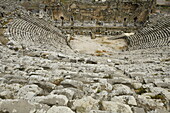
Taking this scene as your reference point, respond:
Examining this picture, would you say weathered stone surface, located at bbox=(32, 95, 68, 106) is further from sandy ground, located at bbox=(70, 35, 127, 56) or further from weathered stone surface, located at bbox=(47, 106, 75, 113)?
sandy ground, located at bbox=(70, 35, 127, 56)

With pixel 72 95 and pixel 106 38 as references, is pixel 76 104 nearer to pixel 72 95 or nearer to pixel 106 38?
pixel 72 95

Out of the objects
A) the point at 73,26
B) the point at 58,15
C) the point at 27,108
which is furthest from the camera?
the point at 58,15

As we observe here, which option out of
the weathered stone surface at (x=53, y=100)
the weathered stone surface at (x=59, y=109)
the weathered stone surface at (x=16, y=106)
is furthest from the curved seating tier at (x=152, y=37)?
the weathered stone surface at (x=16, y=106)

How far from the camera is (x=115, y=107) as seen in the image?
2.28m

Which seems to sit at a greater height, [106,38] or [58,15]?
[58,15]

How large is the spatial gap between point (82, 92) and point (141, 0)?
3351 cm

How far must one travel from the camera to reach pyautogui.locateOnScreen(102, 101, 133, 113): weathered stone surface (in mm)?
2204

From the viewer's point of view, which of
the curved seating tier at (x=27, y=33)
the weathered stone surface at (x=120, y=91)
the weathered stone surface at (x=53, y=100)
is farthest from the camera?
the curved seating tier at (x=27, y=33)

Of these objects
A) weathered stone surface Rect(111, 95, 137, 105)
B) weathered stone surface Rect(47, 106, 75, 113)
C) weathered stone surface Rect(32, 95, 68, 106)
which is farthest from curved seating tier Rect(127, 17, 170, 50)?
weathered stone surface Rect(47, 106, 75, 113)

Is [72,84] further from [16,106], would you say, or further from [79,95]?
[16,106]

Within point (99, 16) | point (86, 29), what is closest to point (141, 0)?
point (99, 16)

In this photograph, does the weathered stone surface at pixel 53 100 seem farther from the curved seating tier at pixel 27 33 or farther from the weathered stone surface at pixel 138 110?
the curved seating tier at pixel 27 33

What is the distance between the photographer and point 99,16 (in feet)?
92.7

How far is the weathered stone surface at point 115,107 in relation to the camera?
2204 millimetres
